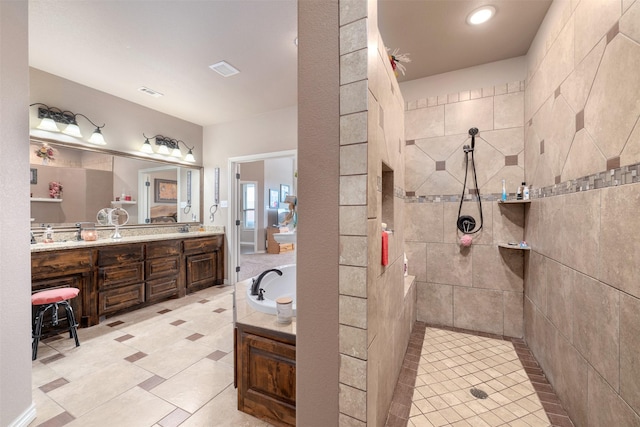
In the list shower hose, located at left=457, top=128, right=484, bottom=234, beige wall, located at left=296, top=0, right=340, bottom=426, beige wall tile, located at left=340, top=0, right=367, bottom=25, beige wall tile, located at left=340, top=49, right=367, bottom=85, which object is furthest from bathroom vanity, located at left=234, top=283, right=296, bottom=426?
shower hose, located at left=457, top=128, right=484, bottom=234

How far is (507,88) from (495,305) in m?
2.10

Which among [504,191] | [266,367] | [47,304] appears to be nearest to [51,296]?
[47,304]

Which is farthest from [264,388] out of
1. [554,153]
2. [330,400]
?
[554,153]

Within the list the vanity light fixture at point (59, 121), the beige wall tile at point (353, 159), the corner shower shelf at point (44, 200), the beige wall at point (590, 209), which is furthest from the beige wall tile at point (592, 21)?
the corner shower shelf at point (44, 200)

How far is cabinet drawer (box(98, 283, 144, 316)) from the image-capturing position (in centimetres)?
281

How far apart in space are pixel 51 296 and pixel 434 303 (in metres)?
3.57

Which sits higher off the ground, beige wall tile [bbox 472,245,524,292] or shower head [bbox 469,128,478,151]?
shower head [bbox 469,128,478,151]

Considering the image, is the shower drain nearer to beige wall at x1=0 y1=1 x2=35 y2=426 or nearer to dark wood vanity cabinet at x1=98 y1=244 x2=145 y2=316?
beige wall at x1=0 y1=1 x2=35 y2=426

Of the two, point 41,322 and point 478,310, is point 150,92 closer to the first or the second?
point 41,322

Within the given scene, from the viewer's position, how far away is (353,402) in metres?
0.96

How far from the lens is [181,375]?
191cm

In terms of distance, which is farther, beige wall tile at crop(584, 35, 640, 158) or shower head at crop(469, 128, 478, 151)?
shower head at crop(469, 128, 478, 151)

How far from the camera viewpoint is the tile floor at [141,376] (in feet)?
5.00

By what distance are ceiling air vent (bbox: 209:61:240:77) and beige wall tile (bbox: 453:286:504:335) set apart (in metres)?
3.33
